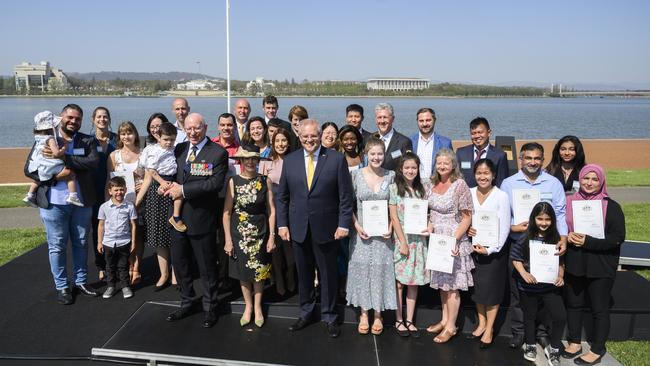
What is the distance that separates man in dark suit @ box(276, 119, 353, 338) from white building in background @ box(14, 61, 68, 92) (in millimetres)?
155482

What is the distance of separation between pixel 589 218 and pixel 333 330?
2.40 metres

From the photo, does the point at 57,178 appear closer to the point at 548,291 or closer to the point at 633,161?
the point at 548,291

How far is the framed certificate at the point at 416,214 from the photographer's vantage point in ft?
13.3

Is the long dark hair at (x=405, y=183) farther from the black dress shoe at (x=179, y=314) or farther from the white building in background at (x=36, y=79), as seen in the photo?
the white building in background at (x=36, y=79)

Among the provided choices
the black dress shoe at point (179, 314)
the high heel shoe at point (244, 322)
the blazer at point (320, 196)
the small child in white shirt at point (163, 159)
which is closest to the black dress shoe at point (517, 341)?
the blazer at point (320, 196)

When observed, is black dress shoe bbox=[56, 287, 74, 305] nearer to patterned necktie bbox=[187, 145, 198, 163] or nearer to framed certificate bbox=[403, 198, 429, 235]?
patterned necktie bbox=[187, 145, 198, 163]

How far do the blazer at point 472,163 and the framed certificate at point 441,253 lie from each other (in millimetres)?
1331

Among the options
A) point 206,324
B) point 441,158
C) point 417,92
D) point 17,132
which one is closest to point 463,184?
point 441,158

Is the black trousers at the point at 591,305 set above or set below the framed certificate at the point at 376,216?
below

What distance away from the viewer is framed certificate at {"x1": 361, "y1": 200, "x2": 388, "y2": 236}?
4094mm

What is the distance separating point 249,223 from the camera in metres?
4.33

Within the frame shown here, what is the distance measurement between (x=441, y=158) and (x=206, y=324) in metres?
2.66

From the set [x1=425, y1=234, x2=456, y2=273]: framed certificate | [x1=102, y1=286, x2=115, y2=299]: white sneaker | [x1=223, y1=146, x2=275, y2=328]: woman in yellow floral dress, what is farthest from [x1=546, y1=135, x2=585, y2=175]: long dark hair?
[x1=102, y1=286, x2=115, y2=299]: white sneaker

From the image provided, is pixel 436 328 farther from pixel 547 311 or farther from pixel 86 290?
pixel 86 290
